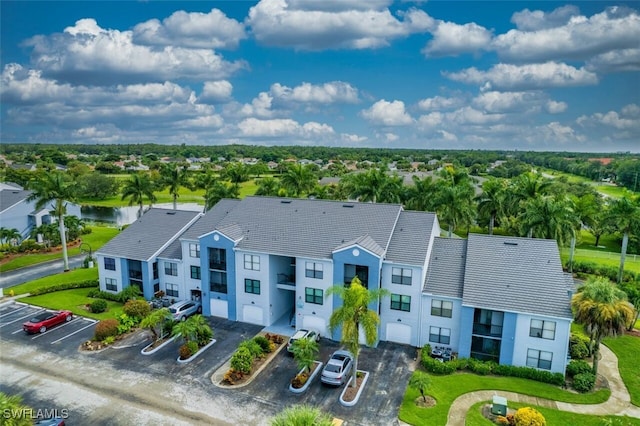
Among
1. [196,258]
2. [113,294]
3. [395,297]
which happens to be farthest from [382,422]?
[113,294]

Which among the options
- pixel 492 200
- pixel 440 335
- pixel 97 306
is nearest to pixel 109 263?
pixel 97 306

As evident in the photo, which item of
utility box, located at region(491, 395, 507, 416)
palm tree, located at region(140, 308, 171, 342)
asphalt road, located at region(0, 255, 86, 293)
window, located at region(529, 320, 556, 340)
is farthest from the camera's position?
asphalt road, located at region(0, 255, 86, 293)

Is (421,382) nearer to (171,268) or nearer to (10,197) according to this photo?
(171,268)

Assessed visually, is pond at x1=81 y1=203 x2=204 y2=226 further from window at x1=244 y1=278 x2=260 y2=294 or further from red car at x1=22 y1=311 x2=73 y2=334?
window at x1=244 y1=278 x2=260 y2=294

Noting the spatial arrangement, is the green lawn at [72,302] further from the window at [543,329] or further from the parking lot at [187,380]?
the window at [543,329]

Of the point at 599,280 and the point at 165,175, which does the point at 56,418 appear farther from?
the point at 165,175

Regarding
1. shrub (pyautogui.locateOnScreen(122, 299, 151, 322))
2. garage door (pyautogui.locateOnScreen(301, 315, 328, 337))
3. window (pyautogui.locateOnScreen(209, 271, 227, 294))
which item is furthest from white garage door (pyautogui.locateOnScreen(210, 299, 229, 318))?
garage door (pyautogui.locateOnScreen(301, 315, 328, 337))

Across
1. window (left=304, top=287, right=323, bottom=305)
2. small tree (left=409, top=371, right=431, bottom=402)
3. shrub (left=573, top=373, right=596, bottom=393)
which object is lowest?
shrub (left=573, top=373, right=596, bottom=393)
